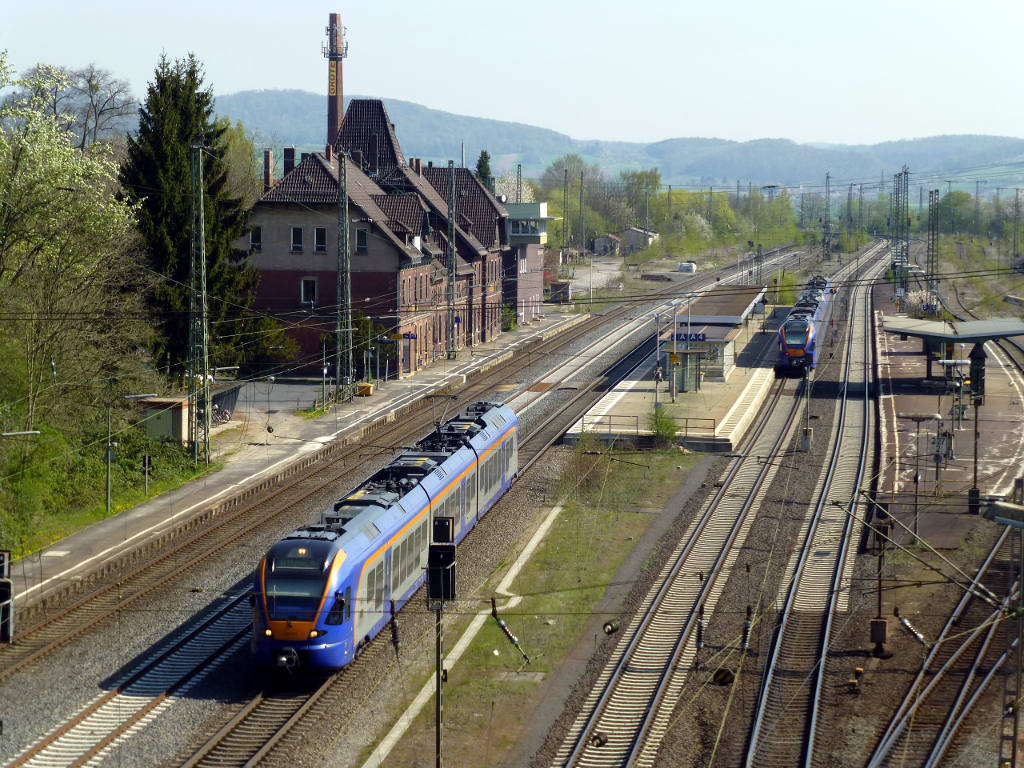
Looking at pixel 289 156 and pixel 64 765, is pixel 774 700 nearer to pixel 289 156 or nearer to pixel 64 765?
pixel 64 765

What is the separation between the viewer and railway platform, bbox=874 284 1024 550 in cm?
3225

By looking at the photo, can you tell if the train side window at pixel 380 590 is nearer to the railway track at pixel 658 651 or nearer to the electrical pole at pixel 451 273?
the railway track at pixel 658 651

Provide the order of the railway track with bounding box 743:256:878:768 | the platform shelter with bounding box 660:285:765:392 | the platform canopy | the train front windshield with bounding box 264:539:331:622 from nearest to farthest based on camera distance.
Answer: the railway track with bounding box 743:256:878:768
the train front windshield with bounding box 264:539:331:622
the platform canopy
the platform shelter with bounding box 660:285:765:392

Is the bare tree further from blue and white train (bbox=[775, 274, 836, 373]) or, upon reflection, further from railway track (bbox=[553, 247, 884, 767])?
railway track (bbox=[553, 247, 884, 767])

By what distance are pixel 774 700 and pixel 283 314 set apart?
40043mm

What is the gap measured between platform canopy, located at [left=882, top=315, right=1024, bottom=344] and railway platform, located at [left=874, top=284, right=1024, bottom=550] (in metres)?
2.50

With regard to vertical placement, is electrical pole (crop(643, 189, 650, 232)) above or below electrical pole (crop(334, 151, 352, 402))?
above

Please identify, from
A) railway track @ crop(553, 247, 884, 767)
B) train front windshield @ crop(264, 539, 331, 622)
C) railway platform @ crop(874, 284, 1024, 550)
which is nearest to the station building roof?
railway platform @ crop(874, 284, 1024, 550)

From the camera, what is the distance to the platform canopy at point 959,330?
162ft

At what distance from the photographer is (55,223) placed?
114 feet

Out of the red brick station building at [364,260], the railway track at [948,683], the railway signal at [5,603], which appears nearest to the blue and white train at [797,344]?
the red brick station building at [364,260]

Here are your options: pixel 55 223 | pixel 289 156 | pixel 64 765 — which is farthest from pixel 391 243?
pixel 64 765

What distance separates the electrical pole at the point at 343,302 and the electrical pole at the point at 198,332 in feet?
28.6

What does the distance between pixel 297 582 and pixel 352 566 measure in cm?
102
